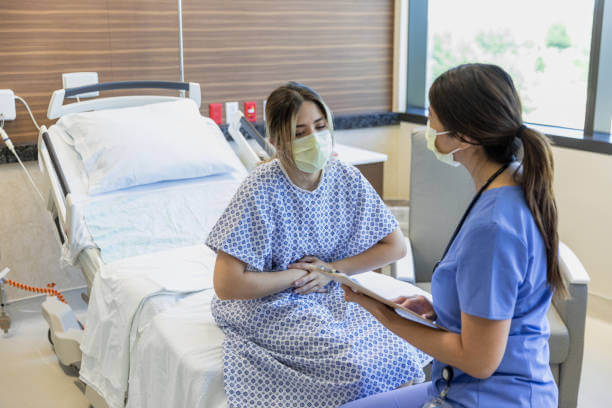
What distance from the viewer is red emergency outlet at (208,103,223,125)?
3.60 meters

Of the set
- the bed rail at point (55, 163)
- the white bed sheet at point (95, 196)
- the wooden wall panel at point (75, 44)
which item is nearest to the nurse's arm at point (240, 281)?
the white bed sheet at point (95, 196)

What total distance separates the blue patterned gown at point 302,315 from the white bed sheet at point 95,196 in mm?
812

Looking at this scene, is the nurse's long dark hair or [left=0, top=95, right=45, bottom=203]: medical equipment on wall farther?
[left=0, top=95, right=45, bottom=203]: medical equipment on wall

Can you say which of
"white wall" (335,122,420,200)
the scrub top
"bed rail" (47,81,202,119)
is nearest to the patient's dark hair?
the scrub top

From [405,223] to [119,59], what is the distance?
1790mm

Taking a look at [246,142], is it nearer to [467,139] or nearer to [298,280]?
[298,280]

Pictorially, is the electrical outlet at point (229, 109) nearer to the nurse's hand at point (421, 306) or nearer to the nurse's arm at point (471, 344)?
the nurse's hand at point (421, 306)

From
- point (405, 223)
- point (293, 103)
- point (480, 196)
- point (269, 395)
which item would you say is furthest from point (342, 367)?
point (405, 223)

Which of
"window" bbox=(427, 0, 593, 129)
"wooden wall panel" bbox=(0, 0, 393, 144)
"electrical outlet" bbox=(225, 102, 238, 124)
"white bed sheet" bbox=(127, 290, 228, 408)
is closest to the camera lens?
"white bed sheet" bbox=(127, 290, 228, 408)

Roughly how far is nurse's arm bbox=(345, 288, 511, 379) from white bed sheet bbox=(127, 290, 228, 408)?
0.58 meters

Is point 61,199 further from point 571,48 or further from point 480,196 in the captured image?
point 571,48

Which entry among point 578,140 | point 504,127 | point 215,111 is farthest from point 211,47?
point 504,127

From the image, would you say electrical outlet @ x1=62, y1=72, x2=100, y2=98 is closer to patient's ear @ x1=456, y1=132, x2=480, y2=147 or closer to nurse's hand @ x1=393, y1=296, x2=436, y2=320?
nurse's hand @ x1=393, y1=296, x2=436, y2=320

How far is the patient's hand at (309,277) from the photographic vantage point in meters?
1.73
